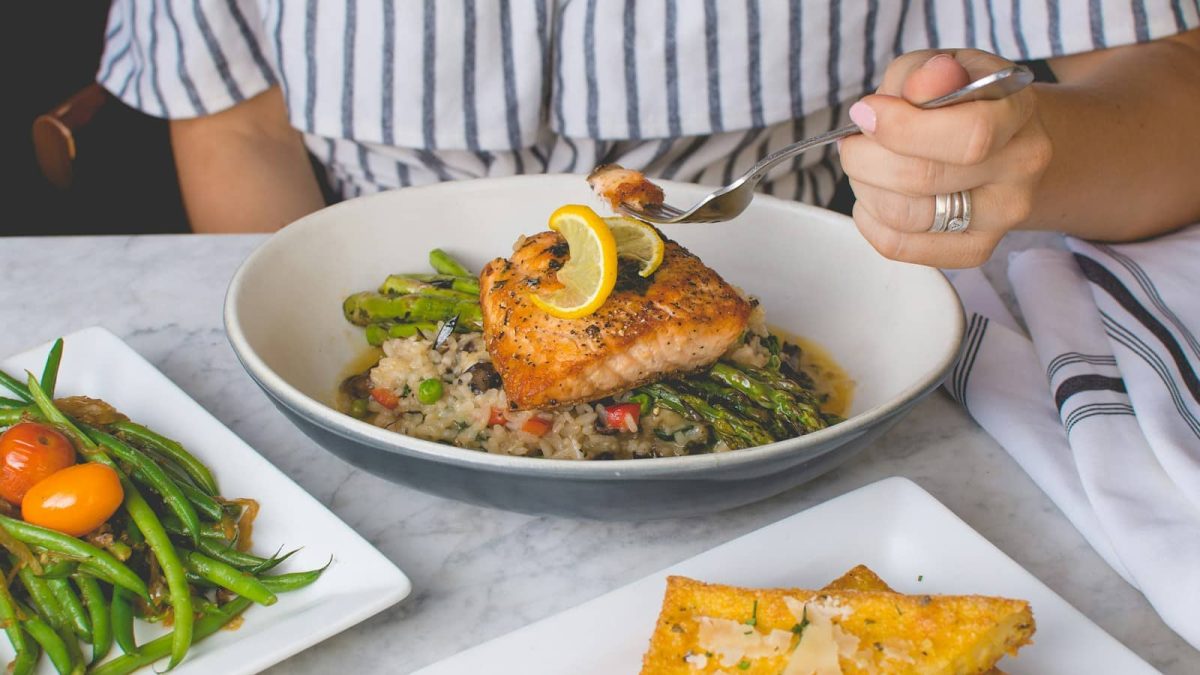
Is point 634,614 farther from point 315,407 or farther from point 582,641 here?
point 315,407

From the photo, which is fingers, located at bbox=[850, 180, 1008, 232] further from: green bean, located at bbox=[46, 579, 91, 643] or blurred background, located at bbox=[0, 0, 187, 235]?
blurred background, located at bbox=[0, 0, 187, 235]

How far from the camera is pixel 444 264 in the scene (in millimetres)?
2191

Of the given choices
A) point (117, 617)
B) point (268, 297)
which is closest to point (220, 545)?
point (117, 617)

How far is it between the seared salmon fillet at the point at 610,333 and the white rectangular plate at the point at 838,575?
0.36 m

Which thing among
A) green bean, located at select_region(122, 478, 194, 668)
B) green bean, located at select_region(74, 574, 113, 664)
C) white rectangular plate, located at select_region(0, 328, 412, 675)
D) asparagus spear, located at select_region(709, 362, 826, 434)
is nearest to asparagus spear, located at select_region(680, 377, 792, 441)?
asparagus spear, located at select_region(709, 362, 826, 434)

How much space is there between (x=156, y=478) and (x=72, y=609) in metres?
0.23

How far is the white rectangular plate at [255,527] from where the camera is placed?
1346 millimetres

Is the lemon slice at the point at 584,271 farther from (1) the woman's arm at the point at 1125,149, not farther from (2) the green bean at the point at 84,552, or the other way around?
(1) the woman's arm at the point at 1125,149

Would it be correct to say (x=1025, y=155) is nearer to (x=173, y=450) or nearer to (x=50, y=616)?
(x=173, y=450)

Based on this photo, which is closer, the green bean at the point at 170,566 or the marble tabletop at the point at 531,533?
the green bean at the point at 170,566

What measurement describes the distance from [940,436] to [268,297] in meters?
1.27

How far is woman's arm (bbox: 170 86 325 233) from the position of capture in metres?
2.96

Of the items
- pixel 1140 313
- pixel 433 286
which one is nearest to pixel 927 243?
pixel 1140 313

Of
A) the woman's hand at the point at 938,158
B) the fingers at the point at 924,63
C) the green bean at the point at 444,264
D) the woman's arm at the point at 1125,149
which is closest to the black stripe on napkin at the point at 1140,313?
the woman's arm at the point at 1125,149
